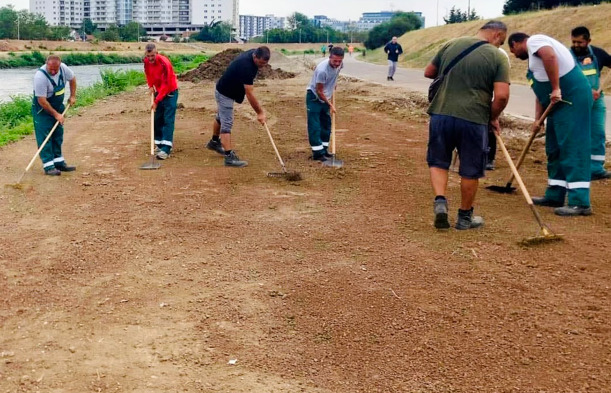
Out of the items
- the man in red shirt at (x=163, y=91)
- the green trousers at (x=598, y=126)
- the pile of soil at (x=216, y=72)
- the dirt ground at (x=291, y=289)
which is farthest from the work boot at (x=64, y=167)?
the pile of soil at (x=216, y=72)

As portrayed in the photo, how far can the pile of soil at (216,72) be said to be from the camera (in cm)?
2642

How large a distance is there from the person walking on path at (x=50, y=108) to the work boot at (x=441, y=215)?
192 inches

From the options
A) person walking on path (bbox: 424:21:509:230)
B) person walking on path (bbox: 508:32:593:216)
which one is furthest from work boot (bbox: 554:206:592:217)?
person walking on path (bbox: 424:21:509:230)

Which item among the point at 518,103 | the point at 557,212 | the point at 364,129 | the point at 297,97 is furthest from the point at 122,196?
the point at 297,97

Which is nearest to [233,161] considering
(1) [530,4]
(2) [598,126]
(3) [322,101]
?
(3) [322,101]

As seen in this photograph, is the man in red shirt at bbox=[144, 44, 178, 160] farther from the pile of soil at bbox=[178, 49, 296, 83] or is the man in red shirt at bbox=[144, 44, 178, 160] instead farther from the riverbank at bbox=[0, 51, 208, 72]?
the riverbank at bbox=[0, 51, 208, 72]

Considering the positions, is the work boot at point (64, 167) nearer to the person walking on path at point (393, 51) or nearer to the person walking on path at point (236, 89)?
the person walking on path at point (236, 89)

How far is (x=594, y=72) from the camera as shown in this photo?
23.9ft

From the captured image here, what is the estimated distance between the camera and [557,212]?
616 centimetres

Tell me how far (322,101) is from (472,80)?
3434 millimetres

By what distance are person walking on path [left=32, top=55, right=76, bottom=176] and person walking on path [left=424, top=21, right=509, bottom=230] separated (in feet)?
15.8

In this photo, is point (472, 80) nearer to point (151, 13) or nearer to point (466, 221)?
point (466, 221)

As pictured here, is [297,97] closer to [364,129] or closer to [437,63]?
[364,129]

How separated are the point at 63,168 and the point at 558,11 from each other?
29.3 m
